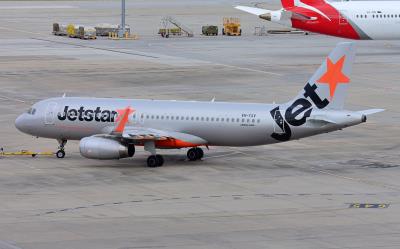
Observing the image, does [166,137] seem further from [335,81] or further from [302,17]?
[302,17]

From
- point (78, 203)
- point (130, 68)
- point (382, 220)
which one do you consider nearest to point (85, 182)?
point (78, 203)

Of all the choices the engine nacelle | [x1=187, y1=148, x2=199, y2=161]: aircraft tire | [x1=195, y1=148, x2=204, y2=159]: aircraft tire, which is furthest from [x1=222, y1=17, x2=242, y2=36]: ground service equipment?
the engine nacelle

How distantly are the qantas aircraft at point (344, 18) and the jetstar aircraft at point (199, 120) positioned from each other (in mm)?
61531

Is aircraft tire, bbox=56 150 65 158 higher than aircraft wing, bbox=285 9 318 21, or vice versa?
aircraft wing, bbox=285 9 318 21

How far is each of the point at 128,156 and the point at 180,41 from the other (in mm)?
74623

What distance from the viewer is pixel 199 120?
6512cm

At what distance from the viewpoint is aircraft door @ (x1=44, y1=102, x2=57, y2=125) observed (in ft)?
220

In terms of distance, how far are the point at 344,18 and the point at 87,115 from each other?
211ft

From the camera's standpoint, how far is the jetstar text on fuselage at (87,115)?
217 ft

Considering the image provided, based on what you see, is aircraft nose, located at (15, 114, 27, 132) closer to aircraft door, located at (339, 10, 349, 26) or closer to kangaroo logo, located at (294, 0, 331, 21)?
kangaroo logo, located at (294, 0, 331, 21)

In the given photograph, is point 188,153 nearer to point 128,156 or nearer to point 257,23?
point 128,156

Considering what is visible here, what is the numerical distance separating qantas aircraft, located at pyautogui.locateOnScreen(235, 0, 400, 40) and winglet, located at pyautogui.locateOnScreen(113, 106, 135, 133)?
6274 centimetres

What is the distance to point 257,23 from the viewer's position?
6506 inches

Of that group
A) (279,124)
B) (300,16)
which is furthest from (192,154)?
(300,16)
